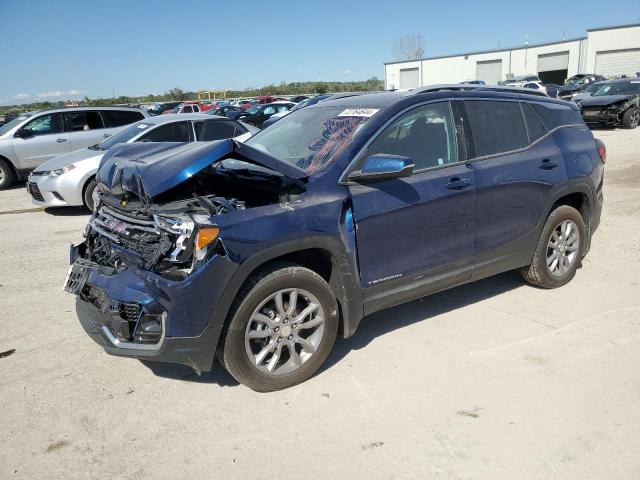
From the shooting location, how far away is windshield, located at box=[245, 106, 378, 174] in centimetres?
367

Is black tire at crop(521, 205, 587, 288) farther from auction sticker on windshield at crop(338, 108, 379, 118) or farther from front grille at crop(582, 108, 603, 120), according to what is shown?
front grille at crop(582, 108, 603, 120)

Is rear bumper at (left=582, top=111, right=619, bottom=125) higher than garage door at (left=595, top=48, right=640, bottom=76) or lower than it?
lower

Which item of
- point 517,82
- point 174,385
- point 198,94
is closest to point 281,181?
point 174,385

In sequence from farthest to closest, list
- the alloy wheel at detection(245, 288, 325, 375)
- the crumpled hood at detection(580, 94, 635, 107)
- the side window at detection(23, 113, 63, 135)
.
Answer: the crumpled hood at detection(580, 94, 635, 107) → the side window at detection(23, 113, 63, 135) → the alloy wheel at detection(245, 288, 325, 375)

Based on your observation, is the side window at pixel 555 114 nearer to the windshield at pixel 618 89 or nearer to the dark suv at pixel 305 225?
the dark suv at pixel 305 225

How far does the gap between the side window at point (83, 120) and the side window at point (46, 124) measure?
24 centimetres

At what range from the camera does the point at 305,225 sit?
3270 mm

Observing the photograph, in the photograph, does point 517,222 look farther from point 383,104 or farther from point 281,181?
point 281,181

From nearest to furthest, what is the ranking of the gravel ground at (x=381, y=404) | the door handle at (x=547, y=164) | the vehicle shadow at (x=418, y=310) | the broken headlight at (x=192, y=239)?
the gravel ground at (x=381, y=404), the broken headlight at (x=192, y=239), the vehicle shadow at (x=418, y=310), the door handle at (x=547, y=164)

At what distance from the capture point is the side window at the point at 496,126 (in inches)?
165

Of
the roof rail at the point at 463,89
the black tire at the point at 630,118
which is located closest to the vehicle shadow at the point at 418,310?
the roof rail at the point at 463,89

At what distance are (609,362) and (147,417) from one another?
308 cm

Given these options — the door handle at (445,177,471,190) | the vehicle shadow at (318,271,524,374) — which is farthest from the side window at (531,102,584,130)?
the vehicle shadow at (318,271,524,374)

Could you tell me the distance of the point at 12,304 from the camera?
494 cm
